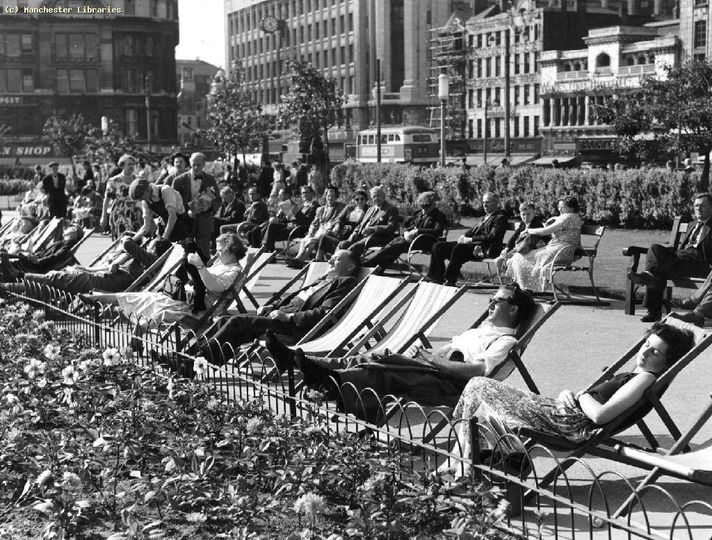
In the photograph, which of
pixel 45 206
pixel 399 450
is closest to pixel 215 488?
pixel 399 450

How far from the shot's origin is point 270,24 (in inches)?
5143

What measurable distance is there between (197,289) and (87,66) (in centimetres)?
11039

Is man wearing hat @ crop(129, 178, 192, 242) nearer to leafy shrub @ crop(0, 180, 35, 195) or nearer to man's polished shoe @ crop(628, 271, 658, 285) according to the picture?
man's polished shoe @ crop(628, 271, 658, 285)

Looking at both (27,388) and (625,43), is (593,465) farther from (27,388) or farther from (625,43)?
(625,43)

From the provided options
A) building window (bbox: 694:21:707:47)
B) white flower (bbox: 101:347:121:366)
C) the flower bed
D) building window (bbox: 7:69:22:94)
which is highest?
building window (bbox: 694:21:707:47)

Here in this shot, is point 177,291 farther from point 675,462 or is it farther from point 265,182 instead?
point 265,182

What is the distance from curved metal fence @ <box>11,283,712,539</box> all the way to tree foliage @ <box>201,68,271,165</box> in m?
62.0

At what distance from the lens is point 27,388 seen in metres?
8.09

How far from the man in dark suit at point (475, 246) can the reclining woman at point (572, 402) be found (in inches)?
366

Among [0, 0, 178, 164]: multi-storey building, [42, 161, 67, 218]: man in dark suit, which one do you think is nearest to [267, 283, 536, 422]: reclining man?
[42, 161, 67, 218]: man in dark suit

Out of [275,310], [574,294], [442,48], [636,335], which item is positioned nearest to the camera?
[275,310]

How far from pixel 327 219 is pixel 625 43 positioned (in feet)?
261

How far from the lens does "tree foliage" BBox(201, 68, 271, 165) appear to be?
73.2 meters

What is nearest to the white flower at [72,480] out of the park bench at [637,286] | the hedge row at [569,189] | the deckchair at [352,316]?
the deckchair at [352,316]
